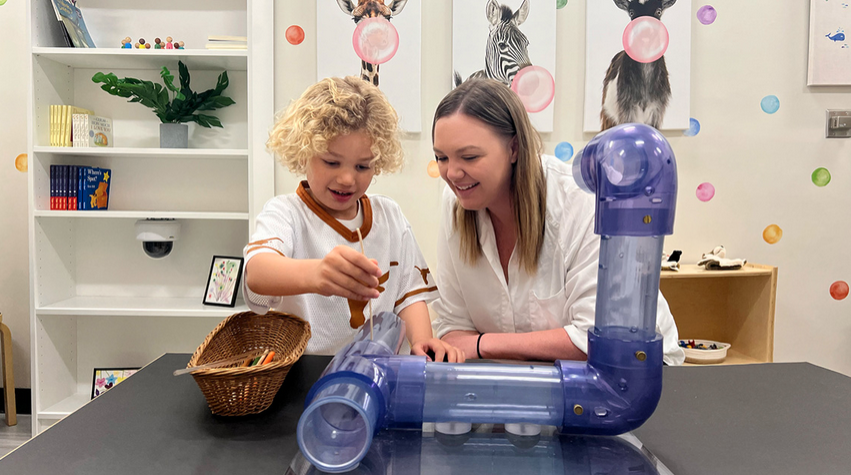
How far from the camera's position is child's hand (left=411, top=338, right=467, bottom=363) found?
2.70ft

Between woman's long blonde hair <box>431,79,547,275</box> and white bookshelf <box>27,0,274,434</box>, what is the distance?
1.22m

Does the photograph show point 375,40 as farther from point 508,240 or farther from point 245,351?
point 245,351

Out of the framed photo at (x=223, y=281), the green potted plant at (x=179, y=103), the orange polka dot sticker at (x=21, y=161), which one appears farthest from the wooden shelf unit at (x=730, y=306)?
the orange polka dot sticker at (x=21, y=161)

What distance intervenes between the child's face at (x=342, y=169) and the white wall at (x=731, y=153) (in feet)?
4.23

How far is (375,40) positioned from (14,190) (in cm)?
180

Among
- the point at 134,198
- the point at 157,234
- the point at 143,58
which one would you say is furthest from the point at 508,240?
the point at 134,198

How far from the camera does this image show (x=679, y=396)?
73cm

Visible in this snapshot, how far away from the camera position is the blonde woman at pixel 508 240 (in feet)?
3.51

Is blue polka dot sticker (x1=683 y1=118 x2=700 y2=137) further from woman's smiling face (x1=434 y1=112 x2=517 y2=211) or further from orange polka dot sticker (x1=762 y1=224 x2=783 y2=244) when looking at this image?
woman's smiling face (x1=434 y1=112 x2=517 y2=211)

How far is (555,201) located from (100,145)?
1.98 metres

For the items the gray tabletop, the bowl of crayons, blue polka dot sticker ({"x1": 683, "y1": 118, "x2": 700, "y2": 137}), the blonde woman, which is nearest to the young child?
the blonde woman

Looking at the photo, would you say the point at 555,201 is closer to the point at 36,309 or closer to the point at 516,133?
the point at 516,133

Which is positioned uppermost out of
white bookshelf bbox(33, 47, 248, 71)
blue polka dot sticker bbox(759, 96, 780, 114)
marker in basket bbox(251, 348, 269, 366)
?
white bookshelf bbox(33, 47, 248, 71)

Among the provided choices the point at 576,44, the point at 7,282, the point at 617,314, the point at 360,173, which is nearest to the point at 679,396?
the point at 617,314
